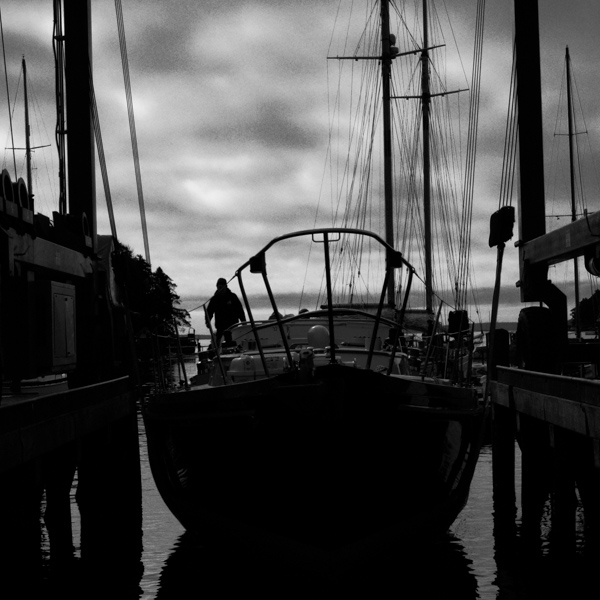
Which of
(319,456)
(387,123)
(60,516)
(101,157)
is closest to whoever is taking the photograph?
(319,456)

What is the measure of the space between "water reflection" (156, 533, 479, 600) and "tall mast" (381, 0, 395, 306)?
19464mm

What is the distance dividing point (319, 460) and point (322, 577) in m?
1.01

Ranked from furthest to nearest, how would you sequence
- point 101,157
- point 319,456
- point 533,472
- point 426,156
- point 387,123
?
point 426,156, point 387,123, point 101,157, point 533,472, point 319,456

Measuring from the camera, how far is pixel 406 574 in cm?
1014

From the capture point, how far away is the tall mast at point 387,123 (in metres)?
32.3

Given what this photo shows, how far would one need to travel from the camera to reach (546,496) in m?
12.1

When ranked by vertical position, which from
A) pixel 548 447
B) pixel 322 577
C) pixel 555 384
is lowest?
pixel 322 577

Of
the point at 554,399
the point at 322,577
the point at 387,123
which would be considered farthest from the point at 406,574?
the point at 387,123

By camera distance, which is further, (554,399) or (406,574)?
(406,574)

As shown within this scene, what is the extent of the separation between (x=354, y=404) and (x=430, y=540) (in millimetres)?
1895

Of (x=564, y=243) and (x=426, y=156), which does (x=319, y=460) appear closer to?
(x=564, y=243)

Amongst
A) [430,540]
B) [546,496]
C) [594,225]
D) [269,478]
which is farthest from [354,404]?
[546,496]

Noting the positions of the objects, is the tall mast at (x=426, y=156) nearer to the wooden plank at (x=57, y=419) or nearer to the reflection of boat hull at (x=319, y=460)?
the wooden plank at (x=57, y=419)

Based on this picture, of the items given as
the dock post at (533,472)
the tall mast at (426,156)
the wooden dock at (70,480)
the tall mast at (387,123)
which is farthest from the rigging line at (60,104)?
the tall mast at (426,156)
